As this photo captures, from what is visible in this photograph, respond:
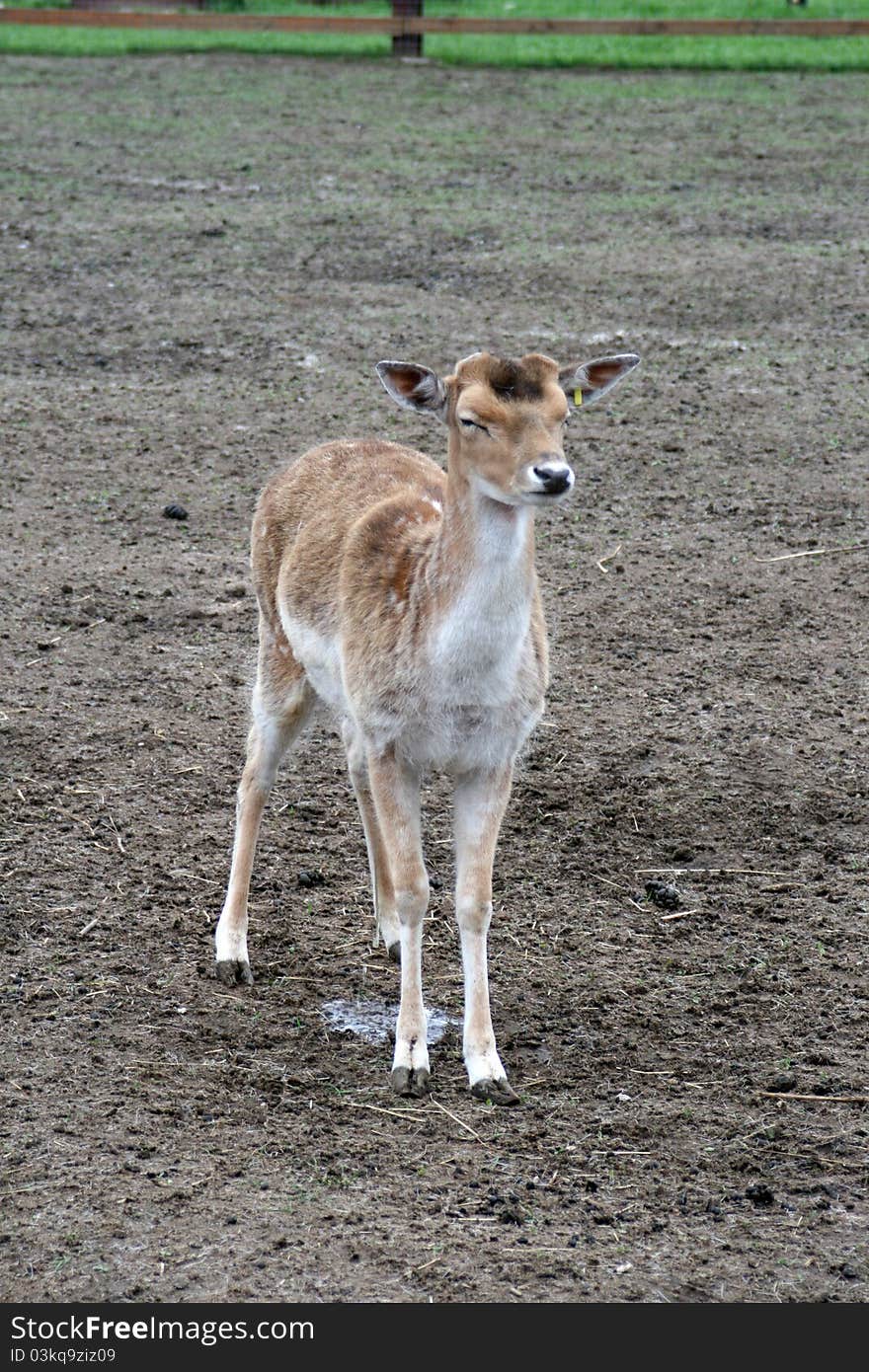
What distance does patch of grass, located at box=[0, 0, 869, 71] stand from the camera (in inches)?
762

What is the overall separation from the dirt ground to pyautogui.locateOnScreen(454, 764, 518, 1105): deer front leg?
17 centimetres

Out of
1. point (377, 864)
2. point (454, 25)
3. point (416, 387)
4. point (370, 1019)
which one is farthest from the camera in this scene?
point (454, 25)

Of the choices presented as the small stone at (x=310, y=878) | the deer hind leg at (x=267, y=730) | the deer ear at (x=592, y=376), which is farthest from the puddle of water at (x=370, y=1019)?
the deer ear at (x=592, y=376)

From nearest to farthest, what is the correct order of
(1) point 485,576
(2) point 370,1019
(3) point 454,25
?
(1) point 485,576, (2) point 370,1019, (3) point 454,25

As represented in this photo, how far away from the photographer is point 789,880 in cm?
605

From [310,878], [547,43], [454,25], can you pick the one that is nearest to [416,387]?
[310,878]

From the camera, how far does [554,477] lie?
4375mm

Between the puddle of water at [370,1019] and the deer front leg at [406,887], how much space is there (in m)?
0.27

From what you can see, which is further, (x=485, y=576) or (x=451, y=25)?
(x=451, y=25)

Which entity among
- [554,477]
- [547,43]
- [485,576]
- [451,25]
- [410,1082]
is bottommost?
[410,1082]

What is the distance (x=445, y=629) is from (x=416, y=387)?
2.20ft

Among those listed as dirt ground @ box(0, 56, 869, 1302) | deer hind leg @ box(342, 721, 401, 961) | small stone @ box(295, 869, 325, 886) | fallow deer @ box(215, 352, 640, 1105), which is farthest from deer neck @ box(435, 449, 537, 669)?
small stone @ box(295, 869, 325, 886)

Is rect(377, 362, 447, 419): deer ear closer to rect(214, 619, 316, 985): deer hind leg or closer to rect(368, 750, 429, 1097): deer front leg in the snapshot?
rect(368, 750, 429, 1097): deer front leg

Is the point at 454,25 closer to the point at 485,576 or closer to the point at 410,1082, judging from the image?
the point at 485,576
